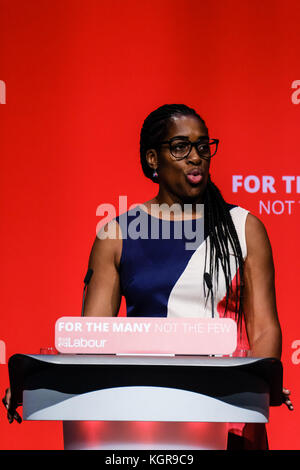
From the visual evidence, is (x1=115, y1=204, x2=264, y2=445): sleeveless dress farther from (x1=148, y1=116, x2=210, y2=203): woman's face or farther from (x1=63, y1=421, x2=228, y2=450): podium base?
(x1=63, y1=421, x2=228, y2=450): podium base

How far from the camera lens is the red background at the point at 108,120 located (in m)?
2.82

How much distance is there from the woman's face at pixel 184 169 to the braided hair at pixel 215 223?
0.09ft

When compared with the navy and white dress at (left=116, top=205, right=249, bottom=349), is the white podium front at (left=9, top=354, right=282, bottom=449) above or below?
below

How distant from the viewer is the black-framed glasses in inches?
81.5

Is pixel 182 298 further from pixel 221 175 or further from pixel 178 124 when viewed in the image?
pixel 221 175

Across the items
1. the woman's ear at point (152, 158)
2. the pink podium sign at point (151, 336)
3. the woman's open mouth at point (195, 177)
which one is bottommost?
the pink podium sign at point (151, 336)

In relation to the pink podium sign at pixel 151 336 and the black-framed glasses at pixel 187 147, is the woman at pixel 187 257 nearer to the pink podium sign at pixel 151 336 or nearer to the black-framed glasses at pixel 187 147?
the black-framed glasses at pixel 187 147

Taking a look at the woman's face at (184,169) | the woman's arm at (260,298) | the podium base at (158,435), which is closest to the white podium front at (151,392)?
the podium base at (158,435)

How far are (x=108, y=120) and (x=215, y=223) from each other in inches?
36.0

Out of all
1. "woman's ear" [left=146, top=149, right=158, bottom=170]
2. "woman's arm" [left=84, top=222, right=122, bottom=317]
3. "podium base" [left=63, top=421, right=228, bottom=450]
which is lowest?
"podium base" [left=63, top=421, right=228, bottom=450]

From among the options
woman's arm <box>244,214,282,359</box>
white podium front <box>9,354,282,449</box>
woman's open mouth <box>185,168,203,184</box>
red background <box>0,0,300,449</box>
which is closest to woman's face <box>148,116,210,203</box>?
woman's open mouth <box>185,168,203,184</box>

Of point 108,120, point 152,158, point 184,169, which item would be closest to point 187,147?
point 184,169

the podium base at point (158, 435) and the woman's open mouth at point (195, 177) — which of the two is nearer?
the podium base at point (158, 435)

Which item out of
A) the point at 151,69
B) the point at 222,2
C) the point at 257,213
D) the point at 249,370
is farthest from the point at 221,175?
the point at 249,370
